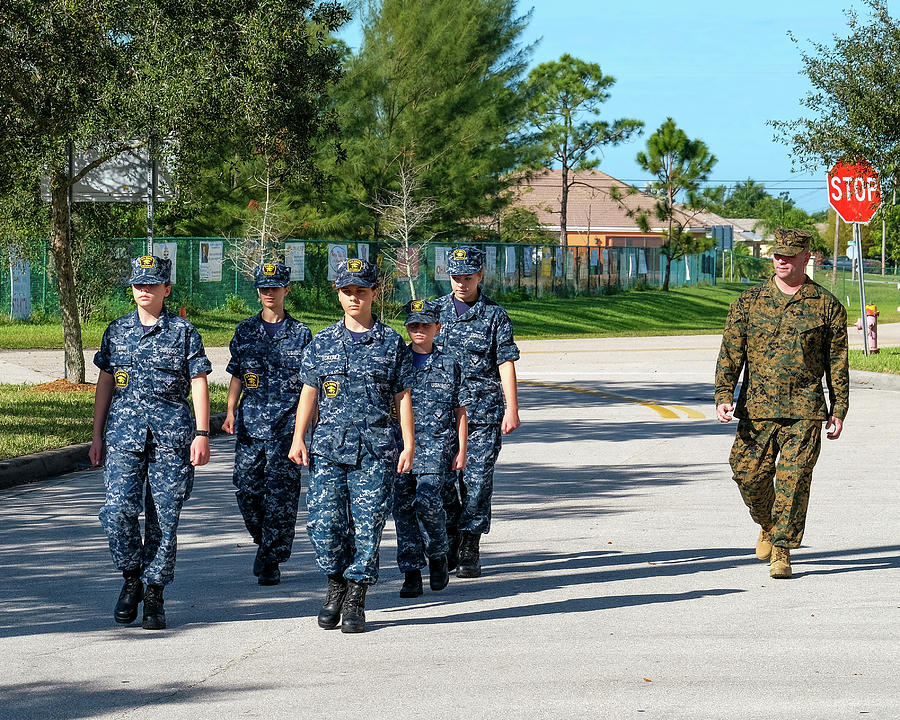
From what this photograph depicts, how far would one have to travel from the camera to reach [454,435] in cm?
758

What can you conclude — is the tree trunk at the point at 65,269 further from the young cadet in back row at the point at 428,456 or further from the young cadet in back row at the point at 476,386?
the young cadet in back row at the point at 428,456

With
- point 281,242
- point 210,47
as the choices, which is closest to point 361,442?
point 210,47

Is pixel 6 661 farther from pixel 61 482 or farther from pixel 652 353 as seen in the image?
pixel 652 353

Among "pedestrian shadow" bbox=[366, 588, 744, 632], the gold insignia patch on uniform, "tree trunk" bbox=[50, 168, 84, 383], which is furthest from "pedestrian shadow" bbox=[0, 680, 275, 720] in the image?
"tree trunk" bbox=[50, 168, 84, 383]

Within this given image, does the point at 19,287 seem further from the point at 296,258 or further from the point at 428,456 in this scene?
the point at 428,456

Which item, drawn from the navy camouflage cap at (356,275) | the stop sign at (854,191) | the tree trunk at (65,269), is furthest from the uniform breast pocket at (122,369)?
the stop sign at (854,191)

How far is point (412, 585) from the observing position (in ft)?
24.2

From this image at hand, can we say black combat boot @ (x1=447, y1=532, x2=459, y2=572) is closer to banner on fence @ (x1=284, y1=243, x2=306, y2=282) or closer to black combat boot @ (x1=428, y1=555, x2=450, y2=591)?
black combat boot @ (x1=428, y1=555, x2=450, y2=591)

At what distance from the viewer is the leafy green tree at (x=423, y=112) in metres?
43.6

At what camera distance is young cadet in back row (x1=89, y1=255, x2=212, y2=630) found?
6766 mm

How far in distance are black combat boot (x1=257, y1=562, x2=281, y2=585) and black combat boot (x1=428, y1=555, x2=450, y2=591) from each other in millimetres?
879

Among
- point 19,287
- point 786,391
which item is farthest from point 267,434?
point 19,287

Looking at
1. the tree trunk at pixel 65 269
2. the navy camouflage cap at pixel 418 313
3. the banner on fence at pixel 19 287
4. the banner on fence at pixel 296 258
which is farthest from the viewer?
the banner on fence at pixel 296 258

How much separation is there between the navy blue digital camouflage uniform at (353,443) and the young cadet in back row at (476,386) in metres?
1.24
